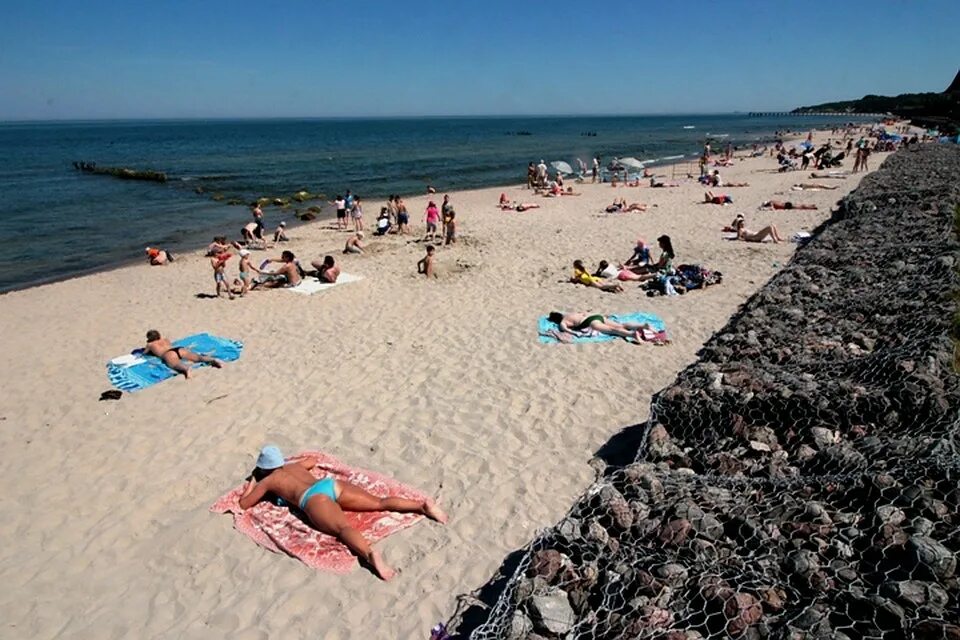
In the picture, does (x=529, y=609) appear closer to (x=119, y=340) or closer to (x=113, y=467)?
(x=113, y=467)

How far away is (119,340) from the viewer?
10.6 metres

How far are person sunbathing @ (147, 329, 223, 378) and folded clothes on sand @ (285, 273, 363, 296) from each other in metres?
3.76

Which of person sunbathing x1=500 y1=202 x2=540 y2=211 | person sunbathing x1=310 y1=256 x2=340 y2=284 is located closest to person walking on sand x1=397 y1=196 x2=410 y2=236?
person sunbathing x1=500 y1=202 x2=540 y2=211

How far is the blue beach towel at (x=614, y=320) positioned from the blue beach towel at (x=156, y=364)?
5.04m

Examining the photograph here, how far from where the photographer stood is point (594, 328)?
30.8 ft

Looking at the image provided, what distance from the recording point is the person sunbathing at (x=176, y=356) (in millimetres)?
8805

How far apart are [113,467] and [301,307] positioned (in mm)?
5776

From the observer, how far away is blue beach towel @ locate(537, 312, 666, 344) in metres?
9.23

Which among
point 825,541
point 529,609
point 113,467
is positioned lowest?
point 113,467

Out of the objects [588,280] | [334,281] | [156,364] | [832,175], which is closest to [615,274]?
[588,280]

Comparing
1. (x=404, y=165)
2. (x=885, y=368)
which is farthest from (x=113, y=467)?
(x=404, y=165)

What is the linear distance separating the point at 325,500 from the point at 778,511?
365 centimetres

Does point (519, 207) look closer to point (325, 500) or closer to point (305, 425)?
point (305, 425)

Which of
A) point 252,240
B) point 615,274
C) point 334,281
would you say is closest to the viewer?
point 615,274
